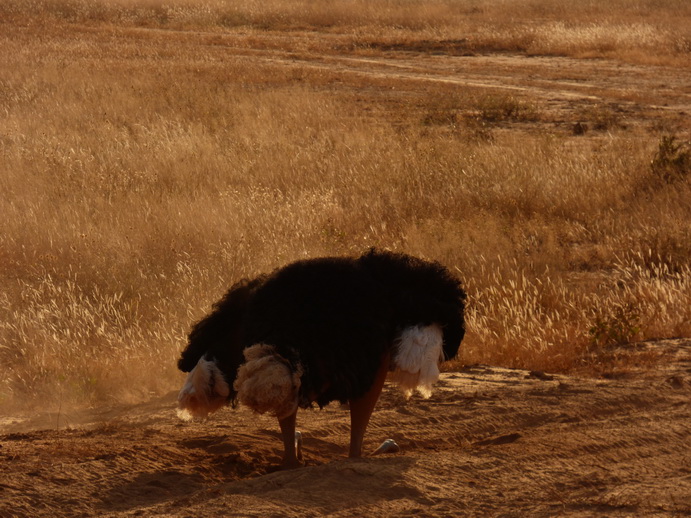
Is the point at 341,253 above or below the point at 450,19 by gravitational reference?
below

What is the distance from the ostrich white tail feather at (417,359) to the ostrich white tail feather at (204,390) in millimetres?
852

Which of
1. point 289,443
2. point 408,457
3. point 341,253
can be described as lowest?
point 408,457

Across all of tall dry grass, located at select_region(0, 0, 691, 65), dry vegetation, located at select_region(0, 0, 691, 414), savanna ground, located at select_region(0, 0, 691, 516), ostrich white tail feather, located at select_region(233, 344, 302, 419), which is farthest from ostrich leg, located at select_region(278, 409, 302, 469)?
tall dry grass, located at select_region(0, 0, 691, 65)

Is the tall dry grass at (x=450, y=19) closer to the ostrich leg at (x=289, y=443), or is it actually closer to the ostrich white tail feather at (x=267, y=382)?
the ostrich leg at (x=289, y=443)

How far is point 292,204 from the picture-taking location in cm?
1123

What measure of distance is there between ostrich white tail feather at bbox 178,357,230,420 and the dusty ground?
0.36 meters

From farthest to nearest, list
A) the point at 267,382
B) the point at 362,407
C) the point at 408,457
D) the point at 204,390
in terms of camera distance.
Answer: the point at 408,457 → the point at 362,407 → the point at 204,390 → the point at 267,382

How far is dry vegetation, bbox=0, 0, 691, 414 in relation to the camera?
24.3 ft

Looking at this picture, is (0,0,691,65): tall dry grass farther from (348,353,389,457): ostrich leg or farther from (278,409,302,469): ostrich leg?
(278,409,302,469): ostrich leg

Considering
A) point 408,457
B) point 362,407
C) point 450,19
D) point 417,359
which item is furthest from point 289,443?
point 450,19

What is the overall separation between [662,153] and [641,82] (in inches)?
466

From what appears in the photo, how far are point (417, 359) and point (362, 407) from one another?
1.31 feet

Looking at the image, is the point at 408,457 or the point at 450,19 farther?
the point at 450,19

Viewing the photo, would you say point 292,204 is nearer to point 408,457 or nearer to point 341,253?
point 341,253
